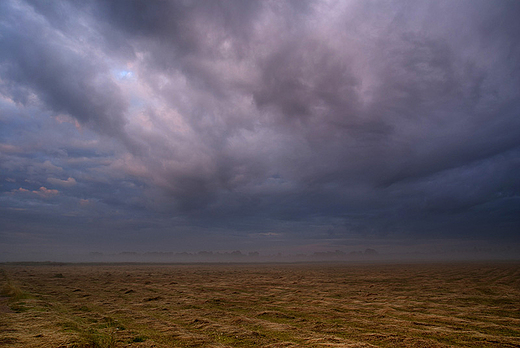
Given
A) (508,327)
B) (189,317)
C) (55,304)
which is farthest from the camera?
(55,304)

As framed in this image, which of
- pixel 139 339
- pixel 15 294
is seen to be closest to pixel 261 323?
pixel 139 339

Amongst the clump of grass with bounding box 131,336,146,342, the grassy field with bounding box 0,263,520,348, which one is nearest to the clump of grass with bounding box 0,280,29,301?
the grassy field with bounding box 0,263,520,348

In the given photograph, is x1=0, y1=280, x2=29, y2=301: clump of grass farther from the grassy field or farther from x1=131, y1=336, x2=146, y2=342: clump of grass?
x1=131, y1=336, x2=146, y2=342: clump of grass

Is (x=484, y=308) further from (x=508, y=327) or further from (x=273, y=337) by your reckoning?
(x=273, y=337)

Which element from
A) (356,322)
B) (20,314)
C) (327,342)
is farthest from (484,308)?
(20,314)

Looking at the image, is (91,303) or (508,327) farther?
(91,303)

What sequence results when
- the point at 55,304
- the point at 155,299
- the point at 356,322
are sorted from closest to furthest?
the point at 356,322
the point at 55,304
the point at 155,299

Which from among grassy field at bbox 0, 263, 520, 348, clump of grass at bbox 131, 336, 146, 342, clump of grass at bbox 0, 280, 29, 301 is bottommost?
clump of grass at bbox 0, 280, 29, 301

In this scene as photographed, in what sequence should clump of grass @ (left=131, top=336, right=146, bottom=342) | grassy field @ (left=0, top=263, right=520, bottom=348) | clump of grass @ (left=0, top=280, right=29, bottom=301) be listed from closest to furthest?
grassy field @ (left=0, top=263, right=520, bottom=348) → clump of grass @ (left=131, top=336, right=146, bottom=342) → clump of grass @ (left=0, top=280, right=29, bottom=301)

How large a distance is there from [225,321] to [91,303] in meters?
16.1

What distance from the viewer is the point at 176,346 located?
12.1m

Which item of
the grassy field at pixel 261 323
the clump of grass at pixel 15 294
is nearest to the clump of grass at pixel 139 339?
the grassy field at pixel 261 323

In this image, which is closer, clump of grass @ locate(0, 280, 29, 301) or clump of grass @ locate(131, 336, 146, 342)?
clump of grass @ locate(131, 336, 146, 342)

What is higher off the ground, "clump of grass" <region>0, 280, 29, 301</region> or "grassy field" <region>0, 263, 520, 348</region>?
"grassy field" <region>0, 263, 520, 348</region>
